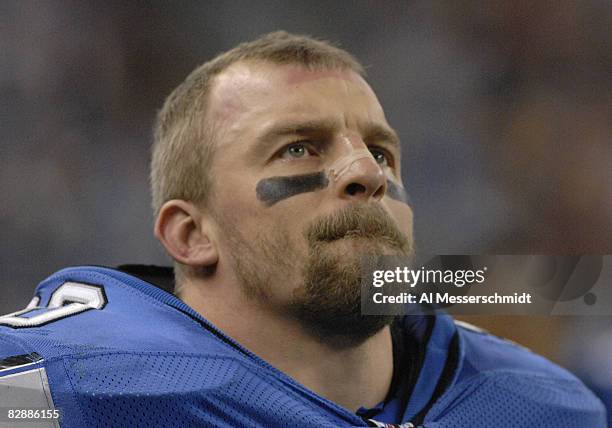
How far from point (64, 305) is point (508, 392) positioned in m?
0.62

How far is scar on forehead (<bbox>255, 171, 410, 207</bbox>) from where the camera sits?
0.95m

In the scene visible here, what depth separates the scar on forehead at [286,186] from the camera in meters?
0.95

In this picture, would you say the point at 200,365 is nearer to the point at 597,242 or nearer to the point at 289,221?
the point at 289,221

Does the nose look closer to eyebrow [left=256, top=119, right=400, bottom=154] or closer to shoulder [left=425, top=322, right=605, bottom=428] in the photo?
eyebrow [left=256, top=119, right=400, bottom=154]

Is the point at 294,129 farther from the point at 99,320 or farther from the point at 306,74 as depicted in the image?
the point at 99,320

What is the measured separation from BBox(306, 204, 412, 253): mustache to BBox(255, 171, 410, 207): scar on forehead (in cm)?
5

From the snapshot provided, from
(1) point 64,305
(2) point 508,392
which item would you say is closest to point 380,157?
(2) point 508,392

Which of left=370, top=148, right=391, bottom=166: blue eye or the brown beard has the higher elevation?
left=370, top=148, right=391, bottom=166: blue eye

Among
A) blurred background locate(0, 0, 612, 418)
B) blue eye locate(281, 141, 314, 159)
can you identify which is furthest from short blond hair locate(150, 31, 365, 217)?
blurred background locate(0, 0, 612, 418)

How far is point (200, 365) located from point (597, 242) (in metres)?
0.91

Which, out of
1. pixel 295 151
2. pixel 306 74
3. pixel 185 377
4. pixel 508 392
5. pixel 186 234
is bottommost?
pixel 508 392

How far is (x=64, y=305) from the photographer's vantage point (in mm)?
976

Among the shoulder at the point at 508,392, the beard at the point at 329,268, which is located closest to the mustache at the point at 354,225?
the beard at the point at 329,268

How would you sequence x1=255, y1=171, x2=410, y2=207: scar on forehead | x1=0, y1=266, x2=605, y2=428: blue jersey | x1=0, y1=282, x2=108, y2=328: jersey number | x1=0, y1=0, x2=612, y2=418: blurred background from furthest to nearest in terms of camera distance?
1. x1=0, y1=0, x2=612, y2=418: blurred background
2. x1=255, y1=171, x2=410, y2=207: scar on forehead
3. x1=0, y1=282, x2=108, y2=328: jersey number
4. x1=0, y1=266, x2=605, y2=428: blue jersey
